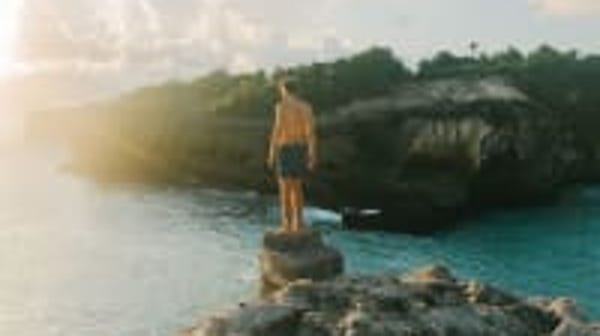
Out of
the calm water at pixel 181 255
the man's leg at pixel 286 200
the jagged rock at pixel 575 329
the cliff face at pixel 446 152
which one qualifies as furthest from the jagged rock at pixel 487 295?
the cliff face at pixel 446 152

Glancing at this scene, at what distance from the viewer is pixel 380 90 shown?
647 ft

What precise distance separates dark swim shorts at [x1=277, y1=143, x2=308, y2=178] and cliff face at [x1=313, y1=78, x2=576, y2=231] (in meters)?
122

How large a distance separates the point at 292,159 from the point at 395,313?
8.47m

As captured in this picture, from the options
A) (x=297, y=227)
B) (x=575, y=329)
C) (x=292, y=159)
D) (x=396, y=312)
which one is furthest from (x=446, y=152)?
(x=575, y=329)

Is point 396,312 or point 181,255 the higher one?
point 396,312

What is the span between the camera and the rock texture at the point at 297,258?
36.1 meters

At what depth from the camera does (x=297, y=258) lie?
1425 inches

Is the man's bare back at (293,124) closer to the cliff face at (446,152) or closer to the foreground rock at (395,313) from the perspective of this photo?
the foreground rock at (395,313)

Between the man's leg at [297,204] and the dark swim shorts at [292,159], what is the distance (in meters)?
0.57

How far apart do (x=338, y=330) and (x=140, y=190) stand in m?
152

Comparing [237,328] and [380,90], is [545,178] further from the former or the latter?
[237,328]

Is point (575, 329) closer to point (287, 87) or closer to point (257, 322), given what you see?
point (257, 322)

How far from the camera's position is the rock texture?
36.1m

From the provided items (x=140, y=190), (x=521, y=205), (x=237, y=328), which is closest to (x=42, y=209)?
(x=140, y=190)
